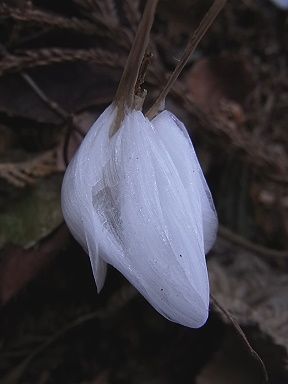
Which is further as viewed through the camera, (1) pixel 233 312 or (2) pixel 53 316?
(2) pixel 53 316

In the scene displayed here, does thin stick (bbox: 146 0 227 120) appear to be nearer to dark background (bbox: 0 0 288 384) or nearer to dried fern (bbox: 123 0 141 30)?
dark background (bbox: 0 0 288 384)

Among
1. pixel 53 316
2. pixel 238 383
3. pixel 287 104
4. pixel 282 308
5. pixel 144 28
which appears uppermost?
pixel 144 28

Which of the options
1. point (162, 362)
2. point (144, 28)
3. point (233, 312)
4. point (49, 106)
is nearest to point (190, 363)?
point (162, 362)

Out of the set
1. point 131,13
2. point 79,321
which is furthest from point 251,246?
point 131,13

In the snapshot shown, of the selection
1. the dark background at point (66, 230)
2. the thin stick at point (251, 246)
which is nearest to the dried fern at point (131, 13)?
the dark background at point (66, 230)

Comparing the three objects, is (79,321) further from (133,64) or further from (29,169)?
(133,64)

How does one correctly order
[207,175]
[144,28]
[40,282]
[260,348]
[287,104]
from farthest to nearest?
[287,104] → [207,175] → [40,282] → [260,348] → [144,28]

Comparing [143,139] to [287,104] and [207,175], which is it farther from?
[287,104]
